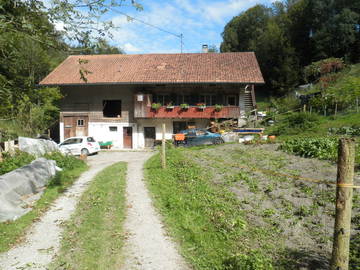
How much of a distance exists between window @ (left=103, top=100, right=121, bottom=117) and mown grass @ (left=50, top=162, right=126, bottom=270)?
18.3 metres

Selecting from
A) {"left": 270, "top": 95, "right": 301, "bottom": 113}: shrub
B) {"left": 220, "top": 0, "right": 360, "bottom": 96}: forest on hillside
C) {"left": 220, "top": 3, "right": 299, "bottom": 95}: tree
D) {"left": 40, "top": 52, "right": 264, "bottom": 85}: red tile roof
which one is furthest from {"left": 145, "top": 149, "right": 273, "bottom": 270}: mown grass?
{"left": 220, "top": 3, "right": 299, "bottom": 95}: tree

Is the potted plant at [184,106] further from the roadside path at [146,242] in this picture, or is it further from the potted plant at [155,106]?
the roadside path at [146,242]

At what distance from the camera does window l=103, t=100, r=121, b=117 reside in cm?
2674

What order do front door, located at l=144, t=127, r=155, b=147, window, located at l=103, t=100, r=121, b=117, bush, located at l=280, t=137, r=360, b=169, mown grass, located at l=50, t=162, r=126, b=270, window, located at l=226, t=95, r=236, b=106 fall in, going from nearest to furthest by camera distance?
mown grass, located at l=50, t=162, r=126, b=270, bush, located at l=280, t=137, r=360, b=169, window, located at l=226, t=95, r=236, b=106, front door, located at l=144, t=127, r=155, b=147, window, located at l=103, t=100, r=121, b=117

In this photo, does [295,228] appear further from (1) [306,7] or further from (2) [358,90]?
(1) [306,7]

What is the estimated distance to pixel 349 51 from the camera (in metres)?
34.9

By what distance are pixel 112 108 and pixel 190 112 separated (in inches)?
319

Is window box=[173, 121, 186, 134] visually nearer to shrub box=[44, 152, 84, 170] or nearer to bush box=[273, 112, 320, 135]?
bush box=[273, 112, 320, 135]

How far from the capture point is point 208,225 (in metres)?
5.91

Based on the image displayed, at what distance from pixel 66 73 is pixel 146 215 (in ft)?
75.8

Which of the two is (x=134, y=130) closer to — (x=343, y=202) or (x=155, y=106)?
(x=155, y=106)

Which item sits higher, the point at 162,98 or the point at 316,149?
the point at 162,98

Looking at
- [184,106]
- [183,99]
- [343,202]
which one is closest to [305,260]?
[343,202]

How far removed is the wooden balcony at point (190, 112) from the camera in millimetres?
23516
